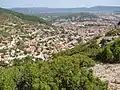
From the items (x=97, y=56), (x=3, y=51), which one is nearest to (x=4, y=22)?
(x=3, y=51)

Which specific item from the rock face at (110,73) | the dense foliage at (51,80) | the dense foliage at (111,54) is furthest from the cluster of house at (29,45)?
the dense foliage at (51,80)

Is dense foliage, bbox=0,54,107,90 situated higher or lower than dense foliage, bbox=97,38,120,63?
higher

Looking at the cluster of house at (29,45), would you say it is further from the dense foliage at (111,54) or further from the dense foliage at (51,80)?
the dense foliage at (51,80)

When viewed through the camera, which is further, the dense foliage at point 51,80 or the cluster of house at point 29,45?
the cluster of house at point 29,45

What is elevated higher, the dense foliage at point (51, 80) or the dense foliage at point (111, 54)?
the dense foliage at point (51, 80)

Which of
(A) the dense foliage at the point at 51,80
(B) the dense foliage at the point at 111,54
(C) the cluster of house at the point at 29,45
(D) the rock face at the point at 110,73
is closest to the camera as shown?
(A) the dense foliage at the point at 51,80

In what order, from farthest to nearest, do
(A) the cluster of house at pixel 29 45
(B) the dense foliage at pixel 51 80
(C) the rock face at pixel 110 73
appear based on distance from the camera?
(A) the cluster of house at pixel 29 45 → (C) the rock face at pixel 110 73 → (B) the dense foliage at pixel 51 80

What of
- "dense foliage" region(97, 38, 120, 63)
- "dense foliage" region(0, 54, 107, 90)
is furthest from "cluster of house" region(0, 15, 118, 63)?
"dense foliage" region(0, 54, 107, 90)

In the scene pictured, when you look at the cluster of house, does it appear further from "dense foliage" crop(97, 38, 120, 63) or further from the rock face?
the rock face

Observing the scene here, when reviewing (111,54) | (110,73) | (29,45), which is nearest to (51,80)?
(110,73)

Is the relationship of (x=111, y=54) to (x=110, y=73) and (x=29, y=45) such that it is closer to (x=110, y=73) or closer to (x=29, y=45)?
(x=110, y=73)
